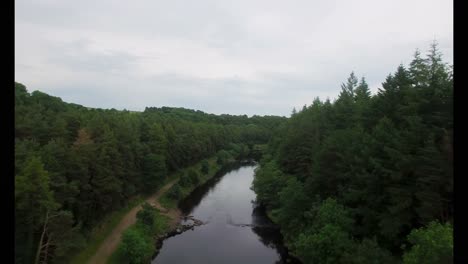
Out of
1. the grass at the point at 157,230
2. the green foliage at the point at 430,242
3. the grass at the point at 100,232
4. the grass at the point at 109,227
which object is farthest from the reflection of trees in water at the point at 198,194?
the green foliage at the point at 430,242

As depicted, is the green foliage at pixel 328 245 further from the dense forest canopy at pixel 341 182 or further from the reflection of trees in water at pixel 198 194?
the reflection of trees in water at pixel 198 194

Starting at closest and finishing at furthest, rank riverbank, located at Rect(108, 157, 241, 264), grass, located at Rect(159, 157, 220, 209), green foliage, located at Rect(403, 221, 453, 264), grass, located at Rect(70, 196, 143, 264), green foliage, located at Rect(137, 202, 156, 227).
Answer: green foliage, located at Rect(403, 221, 453, 264) < grass, located at Rect(70, 196, 143, 264) < riverbank, located at Rect(108, 157, 241, 264) < green foliage, located at Rect(137, 202, 156, 227) < grass, located at Rect(159, 157, 220, 209)

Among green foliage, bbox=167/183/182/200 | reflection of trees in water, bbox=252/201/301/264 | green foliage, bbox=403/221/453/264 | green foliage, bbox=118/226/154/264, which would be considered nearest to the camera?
green foliage, bbox=403/221/453/264

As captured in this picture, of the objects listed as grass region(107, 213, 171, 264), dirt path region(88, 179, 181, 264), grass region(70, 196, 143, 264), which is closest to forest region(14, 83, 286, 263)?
grass region(70, 196, 143, 264)

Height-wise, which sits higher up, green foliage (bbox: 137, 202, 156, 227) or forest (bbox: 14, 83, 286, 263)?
forest (bbox: 14, 83, 286, 263)

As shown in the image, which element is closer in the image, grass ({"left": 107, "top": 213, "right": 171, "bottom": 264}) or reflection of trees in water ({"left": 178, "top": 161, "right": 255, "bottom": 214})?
grass ({"left": 107, "top": 213, "right": 171, "bottom": 264})

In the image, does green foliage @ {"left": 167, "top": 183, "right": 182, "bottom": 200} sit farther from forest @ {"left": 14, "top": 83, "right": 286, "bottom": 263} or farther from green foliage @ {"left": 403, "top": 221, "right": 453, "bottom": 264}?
green foliage @ {"left": 403, "top": 221, "right": 453, "bottom": 264}
